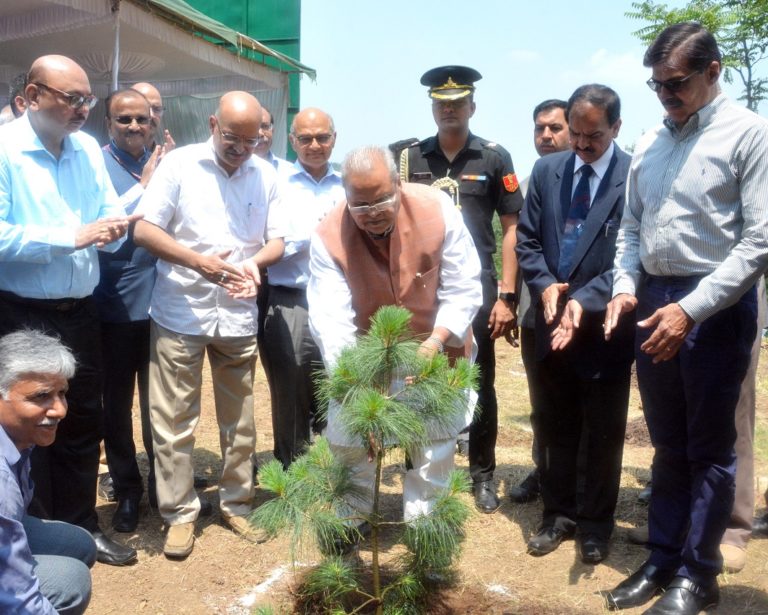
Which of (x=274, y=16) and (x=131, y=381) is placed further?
(x=274, y=16)

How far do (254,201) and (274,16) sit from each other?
9081 mm

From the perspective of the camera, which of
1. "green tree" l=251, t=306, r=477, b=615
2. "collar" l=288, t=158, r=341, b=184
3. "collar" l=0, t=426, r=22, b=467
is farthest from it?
"collar" l=288, t=158, r=341, b=184

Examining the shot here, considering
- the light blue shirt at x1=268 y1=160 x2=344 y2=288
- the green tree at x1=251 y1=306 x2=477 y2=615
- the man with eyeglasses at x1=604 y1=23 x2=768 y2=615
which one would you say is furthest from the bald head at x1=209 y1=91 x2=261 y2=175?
the man with eyeglasses at x1=604 y1=23 x2=768 y2=615

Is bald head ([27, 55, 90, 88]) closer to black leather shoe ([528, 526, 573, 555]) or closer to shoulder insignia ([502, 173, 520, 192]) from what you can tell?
shoulder insignia ([502, 173, 520, 192])

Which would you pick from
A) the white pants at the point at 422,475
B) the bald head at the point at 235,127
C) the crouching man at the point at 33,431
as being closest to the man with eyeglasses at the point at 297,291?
the bald head at the point at 235,127

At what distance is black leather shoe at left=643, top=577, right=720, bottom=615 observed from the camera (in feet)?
9.78

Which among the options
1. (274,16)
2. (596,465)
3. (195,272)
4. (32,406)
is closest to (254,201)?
(195,272)

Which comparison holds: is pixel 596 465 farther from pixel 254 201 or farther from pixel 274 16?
pixel 274 16

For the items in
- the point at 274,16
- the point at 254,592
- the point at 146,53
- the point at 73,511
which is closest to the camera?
the point at 254,592

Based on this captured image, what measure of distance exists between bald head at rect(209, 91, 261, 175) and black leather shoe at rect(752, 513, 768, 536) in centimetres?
288

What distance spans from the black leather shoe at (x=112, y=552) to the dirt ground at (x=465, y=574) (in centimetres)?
4

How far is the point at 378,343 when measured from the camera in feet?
8.86

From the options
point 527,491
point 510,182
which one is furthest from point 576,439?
point 510,182

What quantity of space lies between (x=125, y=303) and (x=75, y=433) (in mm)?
630
